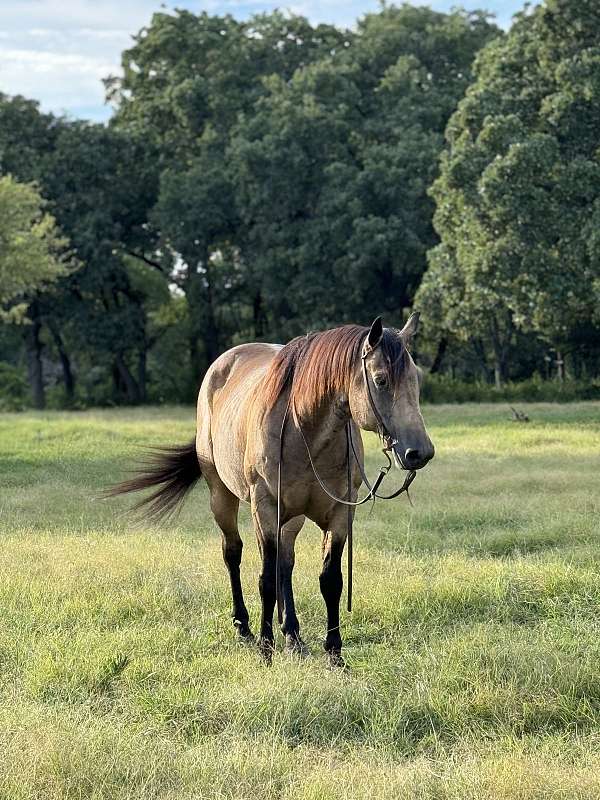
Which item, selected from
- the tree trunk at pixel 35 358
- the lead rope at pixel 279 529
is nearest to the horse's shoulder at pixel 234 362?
the lead rope at pixel 279 529

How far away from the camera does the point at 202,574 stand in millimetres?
7285

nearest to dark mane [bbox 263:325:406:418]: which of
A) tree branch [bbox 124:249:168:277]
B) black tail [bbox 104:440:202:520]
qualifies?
black tail [bbox 104:440:202:520]

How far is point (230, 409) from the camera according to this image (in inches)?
249

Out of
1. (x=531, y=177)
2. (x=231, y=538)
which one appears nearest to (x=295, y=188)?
(x=531, y=177)

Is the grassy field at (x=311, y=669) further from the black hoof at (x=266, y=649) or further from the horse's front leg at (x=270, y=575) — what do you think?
the horse's front leg at (x=270, y=575)

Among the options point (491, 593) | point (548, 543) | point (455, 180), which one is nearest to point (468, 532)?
point (548, 543)

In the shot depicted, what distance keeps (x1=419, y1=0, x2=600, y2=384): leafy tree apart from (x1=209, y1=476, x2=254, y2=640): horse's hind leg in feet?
51.4

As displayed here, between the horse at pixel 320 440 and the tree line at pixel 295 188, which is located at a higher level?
the tree line at pixel 295 188

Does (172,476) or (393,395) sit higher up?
(393,395)

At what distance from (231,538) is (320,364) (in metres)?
1.91

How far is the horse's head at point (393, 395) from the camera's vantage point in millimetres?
4570

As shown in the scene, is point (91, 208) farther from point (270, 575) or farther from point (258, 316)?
point (270, 575)

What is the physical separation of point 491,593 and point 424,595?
0.49 metres

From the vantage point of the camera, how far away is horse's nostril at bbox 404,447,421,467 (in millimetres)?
4535
